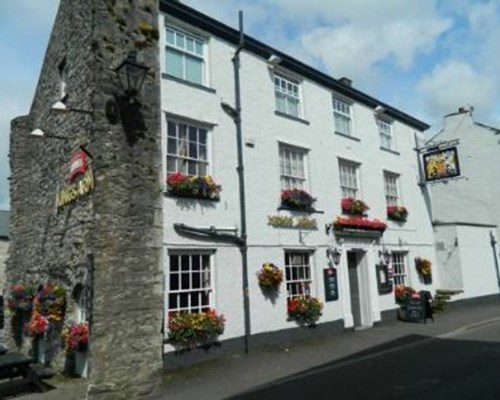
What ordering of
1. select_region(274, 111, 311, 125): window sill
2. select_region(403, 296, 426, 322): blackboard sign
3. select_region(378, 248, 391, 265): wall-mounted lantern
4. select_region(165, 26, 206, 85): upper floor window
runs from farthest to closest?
1. select_region(378, 248, 391, 265): wall-mounted lantern
2. select_region(403, 296, 426, 322): blackboard sign
3. select_region(274, 111, 311, 125): window sill
4. select_region(165, 26, 206, 85): upper floor window

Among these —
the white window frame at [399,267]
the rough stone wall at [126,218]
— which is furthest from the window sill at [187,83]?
the white window frame at [399,267]

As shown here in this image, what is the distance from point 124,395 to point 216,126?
6678 mm

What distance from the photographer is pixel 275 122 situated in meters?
13.5

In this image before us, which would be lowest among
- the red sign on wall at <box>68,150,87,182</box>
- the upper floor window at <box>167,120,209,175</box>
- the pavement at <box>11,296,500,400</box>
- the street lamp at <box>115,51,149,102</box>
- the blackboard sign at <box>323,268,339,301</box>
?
the pavement at <box>11,296,500,400</box>

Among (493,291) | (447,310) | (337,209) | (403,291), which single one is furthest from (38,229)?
(493,291)

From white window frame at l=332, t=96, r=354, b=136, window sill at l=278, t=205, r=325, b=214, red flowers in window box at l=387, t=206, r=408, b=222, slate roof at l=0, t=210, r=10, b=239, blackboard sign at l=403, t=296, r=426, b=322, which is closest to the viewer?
window sill at l=278, t=205, r=325, b=214

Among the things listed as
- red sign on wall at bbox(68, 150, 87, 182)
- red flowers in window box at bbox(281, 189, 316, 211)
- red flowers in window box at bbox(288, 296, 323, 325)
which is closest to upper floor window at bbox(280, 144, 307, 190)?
red flowers in window box at bbox(281, 189, 316, 211)

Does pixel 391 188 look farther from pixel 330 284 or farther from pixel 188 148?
pixel 188 148

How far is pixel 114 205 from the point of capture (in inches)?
354

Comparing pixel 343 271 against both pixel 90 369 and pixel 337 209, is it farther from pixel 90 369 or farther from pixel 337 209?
pixel 90 369

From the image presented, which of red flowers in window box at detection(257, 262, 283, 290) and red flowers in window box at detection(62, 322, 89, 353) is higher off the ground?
red flowers in window box at detection(257, 262, 283, 290)

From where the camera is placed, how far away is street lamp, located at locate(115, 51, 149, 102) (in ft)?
30.6

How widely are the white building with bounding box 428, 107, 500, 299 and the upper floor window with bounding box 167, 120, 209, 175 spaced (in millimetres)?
12568

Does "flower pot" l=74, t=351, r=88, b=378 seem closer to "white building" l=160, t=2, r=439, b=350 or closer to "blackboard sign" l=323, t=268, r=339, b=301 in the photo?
"white building" l=160, t=2, r=439, b=350
